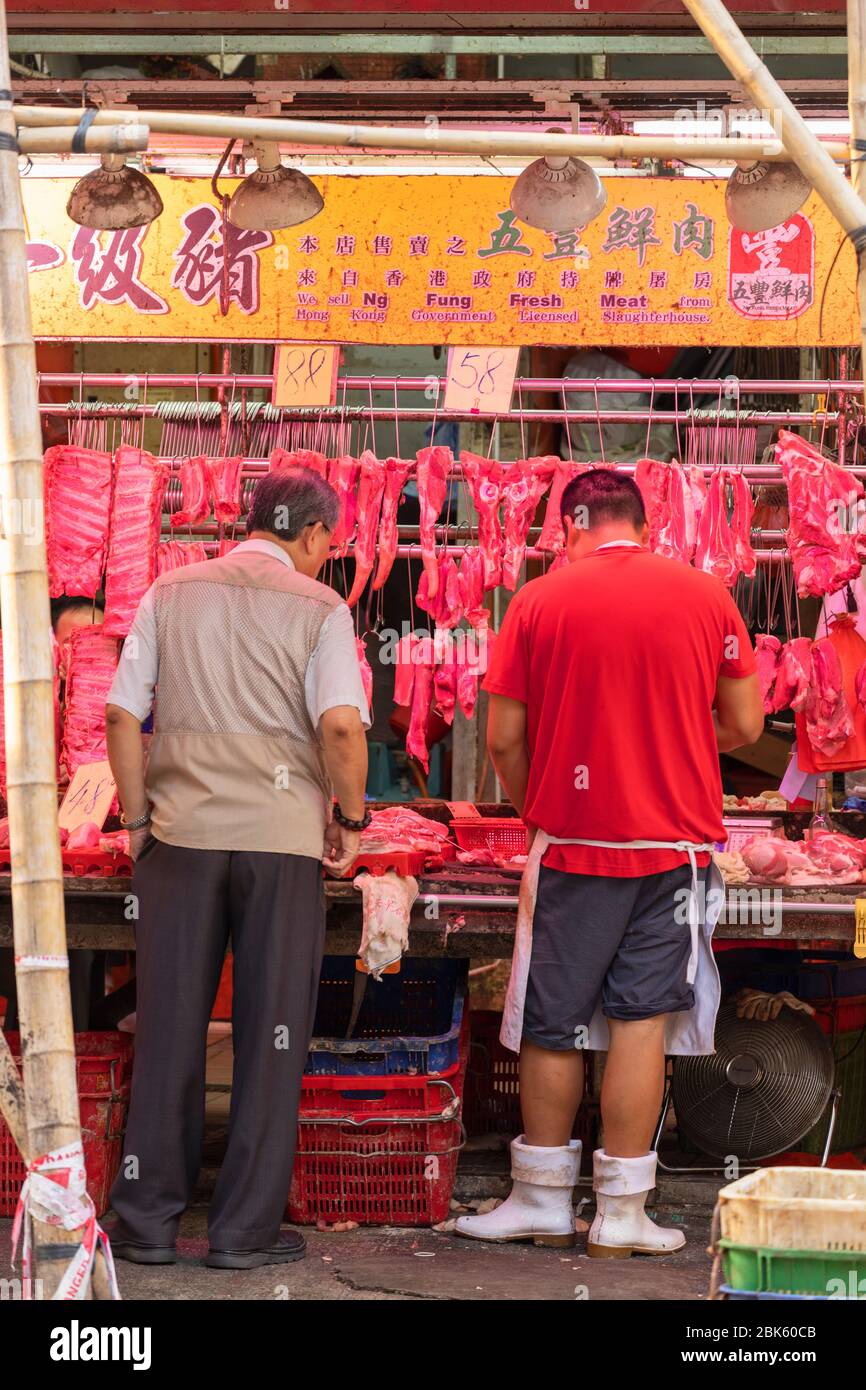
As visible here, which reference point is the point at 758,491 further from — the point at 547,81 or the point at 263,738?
the point at 263,738

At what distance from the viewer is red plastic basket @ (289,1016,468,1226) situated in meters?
5.23

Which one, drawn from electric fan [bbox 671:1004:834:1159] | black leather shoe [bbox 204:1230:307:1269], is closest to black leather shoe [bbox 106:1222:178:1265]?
black leather shoe [bbox 204:1230:307:1269]

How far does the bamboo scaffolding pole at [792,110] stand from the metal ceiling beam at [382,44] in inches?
86.5

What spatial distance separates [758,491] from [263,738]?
3.32 metres

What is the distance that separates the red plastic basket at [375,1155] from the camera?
523 centimetres

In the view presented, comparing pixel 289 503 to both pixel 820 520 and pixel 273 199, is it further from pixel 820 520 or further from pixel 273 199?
pixel 820 520

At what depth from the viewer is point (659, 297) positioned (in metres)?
6.64

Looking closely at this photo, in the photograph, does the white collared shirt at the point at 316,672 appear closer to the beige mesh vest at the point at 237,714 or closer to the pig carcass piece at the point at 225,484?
the beige mesh vest at the point at 237,714

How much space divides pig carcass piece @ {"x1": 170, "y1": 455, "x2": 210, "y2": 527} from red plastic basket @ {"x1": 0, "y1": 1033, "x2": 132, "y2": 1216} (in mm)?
2192

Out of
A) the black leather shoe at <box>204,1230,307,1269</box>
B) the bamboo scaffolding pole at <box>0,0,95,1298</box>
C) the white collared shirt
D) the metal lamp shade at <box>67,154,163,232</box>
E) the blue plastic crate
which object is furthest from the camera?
the blue plastic crate

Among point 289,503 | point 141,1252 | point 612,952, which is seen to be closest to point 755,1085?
point 612,952

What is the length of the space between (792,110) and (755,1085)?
129 inches

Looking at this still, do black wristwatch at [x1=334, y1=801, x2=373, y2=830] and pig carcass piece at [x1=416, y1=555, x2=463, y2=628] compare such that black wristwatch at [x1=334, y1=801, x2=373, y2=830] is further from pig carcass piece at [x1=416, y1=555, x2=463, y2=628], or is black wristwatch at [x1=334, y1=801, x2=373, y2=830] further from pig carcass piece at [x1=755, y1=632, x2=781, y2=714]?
pig carcass piece at [x1=755, y1=632, x2=781, y2=714]
